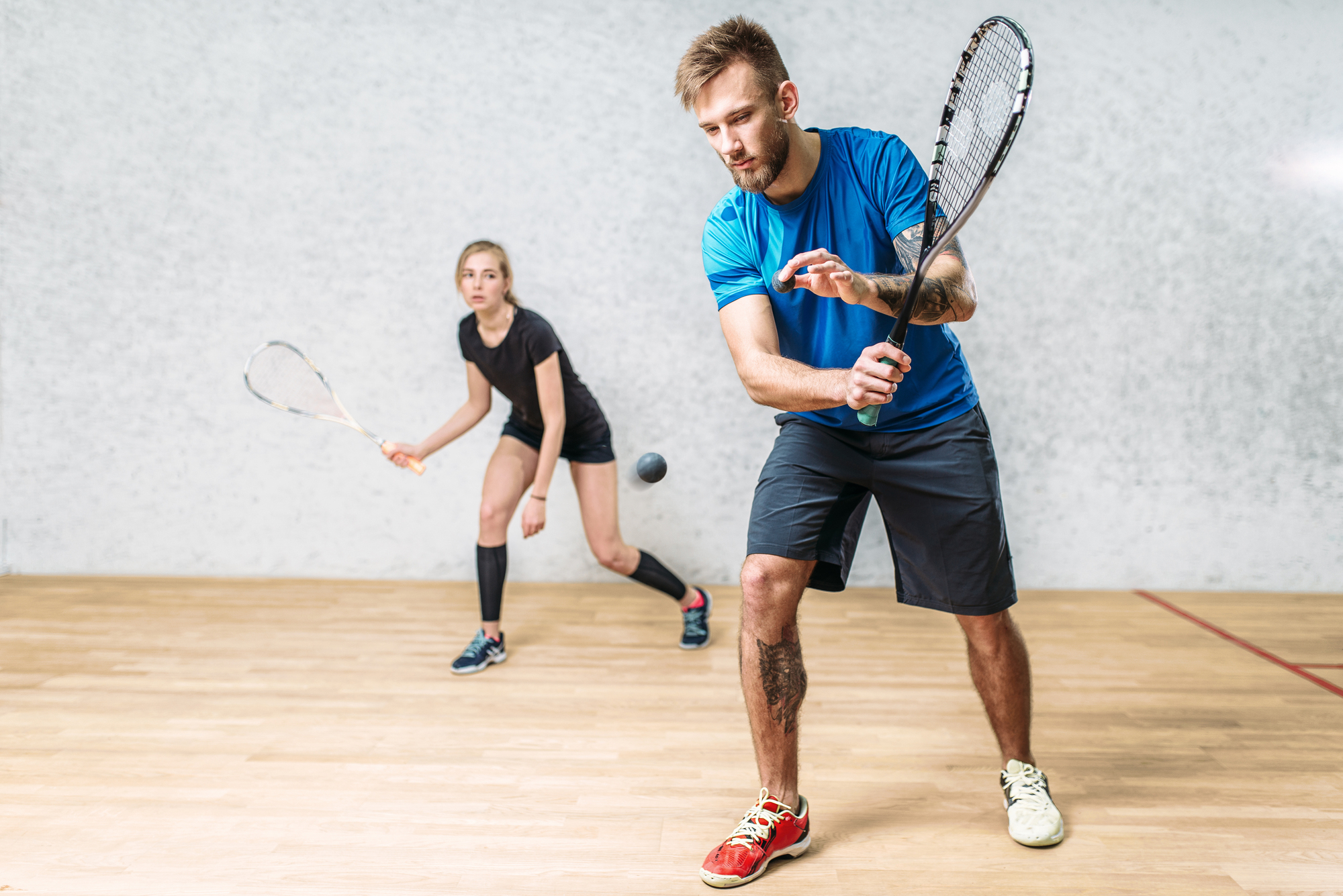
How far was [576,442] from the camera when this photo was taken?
2.53 m

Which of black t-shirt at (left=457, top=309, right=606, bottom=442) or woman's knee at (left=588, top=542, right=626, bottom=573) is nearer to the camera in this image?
black t-shirt at (left=457, top=309, right=606, bottom=442)

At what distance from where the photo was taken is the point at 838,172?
1.39 metres

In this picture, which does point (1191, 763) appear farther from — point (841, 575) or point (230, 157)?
Answer: point (230, 157)

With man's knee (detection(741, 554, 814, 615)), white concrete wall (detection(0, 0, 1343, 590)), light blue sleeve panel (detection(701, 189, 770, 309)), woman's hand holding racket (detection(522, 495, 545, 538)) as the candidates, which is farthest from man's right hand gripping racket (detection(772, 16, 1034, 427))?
white concrete wall (detection(0, 0, 1343, 590))

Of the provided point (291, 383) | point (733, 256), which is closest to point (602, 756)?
point (733, 256)

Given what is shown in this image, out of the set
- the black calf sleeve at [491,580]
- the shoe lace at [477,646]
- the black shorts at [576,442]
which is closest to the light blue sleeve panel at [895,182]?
the black shorts at [576,442]

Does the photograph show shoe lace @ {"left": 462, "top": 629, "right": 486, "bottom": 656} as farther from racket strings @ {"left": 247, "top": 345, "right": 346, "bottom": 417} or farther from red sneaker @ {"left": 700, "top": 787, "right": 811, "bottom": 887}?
red sneaker @ {"left": 700, "top": 787, "right": 811, "bottom": 887}

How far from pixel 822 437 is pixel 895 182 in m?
0.43

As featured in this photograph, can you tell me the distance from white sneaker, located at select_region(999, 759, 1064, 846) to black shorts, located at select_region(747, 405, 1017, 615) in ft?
1.11

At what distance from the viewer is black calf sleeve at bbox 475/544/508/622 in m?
2.38

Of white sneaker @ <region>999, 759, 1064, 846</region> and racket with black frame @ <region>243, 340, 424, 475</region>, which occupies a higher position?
racket with black frame @ <region>243, 340, 424, 475</region>

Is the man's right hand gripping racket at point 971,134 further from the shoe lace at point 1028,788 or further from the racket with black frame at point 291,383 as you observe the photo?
the racket with black frame at point 291,383

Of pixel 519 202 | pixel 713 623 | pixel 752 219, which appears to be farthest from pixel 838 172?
pixel 519 202

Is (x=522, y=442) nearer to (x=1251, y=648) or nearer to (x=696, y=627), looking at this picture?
(x=696, y=627)
